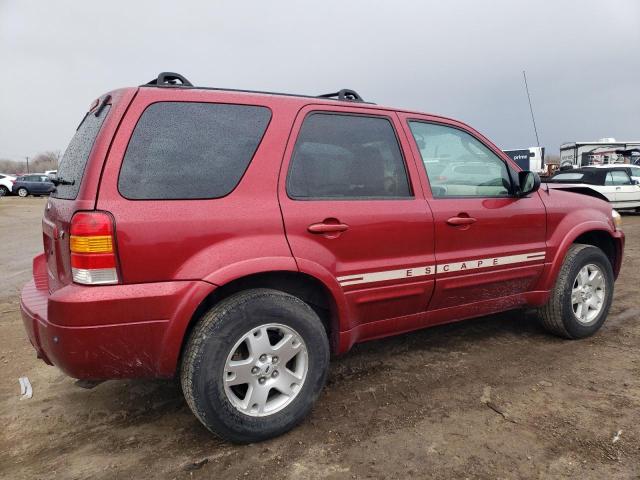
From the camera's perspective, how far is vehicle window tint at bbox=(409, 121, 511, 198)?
10.6ft

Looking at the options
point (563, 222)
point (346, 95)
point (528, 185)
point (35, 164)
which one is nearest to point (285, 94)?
point (346, 95)

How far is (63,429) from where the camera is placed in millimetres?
2744

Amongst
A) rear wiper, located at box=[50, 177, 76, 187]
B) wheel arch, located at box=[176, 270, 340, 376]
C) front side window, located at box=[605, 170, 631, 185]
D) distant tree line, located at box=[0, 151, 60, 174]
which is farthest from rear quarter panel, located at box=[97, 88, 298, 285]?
distant tree line, located at box=[0, 151, 60, 174]

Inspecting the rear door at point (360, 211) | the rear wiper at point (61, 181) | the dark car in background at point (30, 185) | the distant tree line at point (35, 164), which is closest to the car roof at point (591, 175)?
the rear door at point (360, 211)

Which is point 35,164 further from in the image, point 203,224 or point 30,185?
point 203,224

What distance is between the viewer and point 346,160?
289 centimetres

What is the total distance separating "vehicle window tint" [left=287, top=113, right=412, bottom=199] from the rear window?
3.32ft

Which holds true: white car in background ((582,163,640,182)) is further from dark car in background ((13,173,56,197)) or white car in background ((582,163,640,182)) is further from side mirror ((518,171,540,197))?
dark car in background ((13,173,56,197))

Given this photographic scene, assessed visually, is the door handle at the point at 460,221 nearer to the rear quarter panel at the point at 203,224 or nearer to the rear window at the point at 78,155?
the rear quarter panel at the point at 203,224

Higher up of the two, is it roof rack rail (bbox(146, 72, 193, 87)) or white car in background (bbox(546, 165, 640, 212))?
roof rack rail (bbox(146, 72, 193, 87))

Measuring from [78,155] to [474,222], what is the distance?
2439 mm

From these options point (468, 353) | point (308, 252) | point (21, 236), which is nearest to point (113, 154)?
point (308, 252)

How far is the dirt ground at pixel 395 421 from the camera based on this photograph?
7.63 feet

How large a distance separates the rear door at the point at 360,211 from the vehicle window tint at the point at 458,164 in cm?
20
